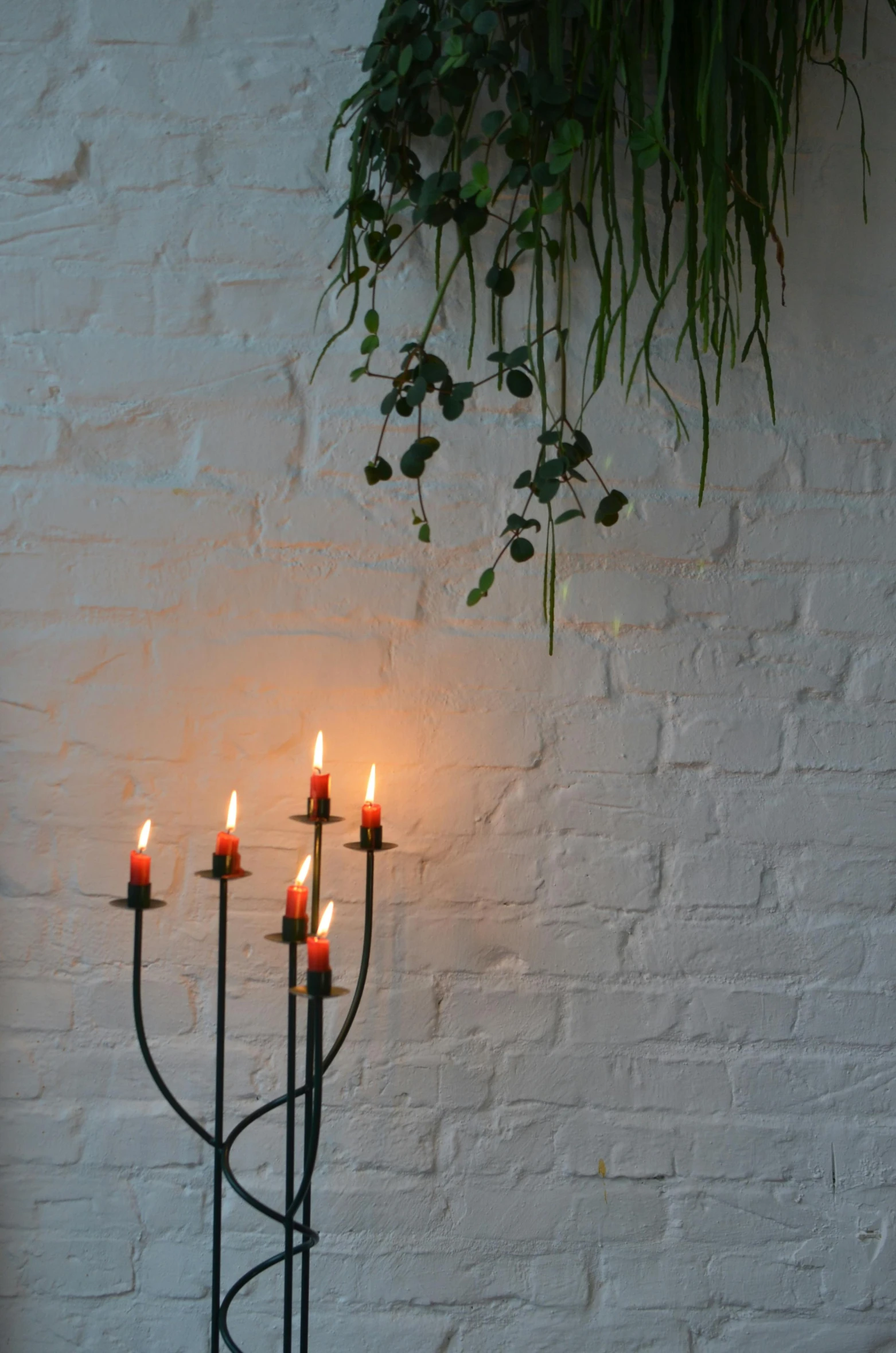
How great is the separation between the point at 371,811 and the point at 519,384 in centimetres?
44

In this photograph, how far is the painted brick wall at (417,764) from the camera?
121cm

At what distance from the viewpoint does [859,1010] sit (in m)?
1.21

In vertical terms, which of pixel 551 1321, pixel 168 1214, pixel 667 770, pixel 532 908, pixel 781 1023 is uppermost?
pixel 667 770

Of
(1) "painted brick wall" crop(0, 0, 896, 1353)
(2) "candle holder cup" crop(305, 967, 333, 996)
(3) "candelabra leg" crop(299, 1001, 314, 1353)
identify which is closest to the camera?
(2) "candle holder cup" crop(305, 967, 333, 996)

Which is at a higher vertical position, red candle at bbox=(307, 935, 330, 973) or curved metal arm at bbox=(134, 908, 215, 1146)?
red candle at bbox=(307, 935, 330, 973)

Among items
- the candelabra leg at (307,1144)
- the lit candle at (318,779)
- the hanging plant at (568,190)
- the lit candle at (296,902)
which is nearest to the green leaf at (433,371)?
the hanging plant at (568,190)

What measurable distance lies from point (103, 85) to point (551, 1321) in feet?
4.77

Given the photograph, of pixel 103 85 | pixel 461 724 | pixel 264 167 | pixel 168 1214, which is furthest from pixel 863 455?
pixel 168 1214

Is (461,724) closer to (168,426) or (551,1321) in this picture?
(168,426)

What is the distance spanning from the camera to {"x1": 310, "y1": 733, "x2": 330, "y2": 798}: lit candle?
1.10 metres

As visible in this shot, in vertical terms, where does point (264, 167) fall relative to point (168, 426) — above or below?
above

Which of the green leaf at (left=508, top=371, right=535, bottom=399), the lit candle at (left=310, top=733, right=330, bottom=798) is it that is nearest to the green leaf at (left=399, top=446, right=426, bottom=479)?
the green leaf at (left=508, top=371, right=535, bottom=399)

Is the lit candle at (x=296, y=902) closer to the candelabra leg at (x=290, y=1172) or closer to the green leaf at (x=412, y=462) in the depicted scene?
the candelabra leg at (x=290, y=1172)

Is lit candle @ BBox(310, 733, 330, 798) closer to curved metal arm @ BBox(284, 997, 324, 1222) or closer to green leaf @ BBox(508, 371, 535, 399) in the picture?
curved metal arm @ BBox(284, 997, 324, 1222)
